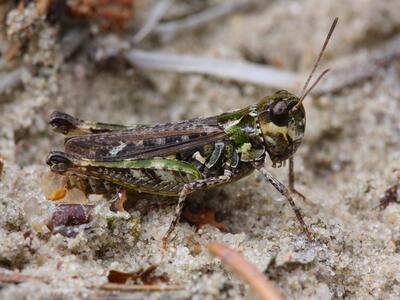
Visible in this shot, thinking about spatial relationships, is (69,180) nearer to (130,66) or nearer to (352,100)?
(130,66)

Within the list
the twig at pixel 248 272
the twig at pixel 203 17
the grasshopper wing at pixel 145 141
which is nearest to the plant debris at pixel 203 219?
the grasshopper wing at pixel 145 141

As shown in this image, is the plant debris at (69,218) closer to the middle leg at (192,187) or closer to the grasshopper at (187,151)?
the grasshopper at (187,151)

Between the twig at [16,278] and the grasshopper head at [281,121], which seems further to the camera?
the grasshopper head at [281,121]

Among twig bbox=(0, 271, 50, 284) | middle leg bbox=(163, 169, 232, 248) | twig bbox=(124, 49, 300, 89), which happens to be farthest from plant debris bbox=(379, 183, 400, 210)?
twig bbox=(0, 271, 50, 284)

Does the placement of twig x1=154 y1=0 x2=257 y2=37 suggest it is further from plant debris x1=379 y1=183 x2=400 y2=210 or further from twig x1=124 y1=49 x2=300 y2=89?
plant debris x1=379 y1=183 x2=400 y2=210

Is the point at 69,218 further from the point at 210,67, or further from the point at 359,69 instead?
the point at 359,69

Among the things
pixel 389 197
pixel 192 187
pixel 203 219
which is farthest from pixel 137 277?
pixel 389 197
